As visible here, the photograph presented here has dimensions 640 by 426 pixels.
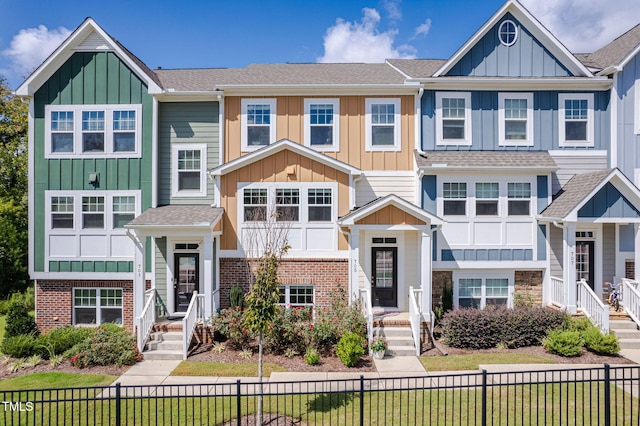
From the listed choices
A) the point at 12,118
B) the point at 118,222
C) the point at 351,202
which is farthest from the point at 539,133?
the point at 12,118

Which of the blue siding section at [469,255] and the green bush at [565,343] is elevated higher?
the blue siding section at [469,255]

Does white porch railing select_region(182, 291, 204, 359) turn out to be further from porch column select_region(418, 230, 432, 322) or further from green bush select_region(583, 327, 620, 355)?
green bush select_region(583, 327, 620, 355)

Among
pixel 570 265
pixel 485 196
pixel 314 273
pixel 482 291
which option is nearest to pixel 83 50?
pixel 314 273

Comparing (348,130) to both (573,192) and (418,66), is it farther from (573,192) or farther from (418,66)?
(573,192)

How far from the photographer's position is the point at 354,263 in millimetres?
13062

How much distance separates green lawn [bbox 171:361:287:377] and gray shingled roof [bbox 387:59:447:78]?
11259 millimetres

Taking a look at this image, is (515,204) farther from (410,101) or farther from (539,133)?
(410,101)

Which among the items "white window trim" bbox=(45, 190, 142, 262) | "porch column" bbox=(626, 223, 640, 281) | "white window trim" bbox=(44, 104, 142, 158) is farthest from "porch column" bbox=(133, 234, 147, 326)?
"porch column" bbox=(626, 223, 640, 281)

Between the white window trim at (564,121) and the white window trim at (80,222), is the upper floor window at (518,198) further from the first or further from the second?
the white window trim at (80,222)

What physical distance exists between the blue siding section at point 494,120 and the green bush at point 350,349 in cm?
750

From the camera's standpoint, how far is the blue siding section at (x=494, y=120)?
1491 cm

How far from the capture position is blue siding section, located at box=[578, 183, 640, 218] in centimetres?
1301

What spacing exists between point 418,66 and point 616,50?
7.35m

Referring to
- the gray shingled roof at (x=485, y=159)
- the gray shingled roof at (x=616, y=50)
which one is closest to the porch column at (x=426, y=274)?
the gray shingled roof at (x=485, y=159)
